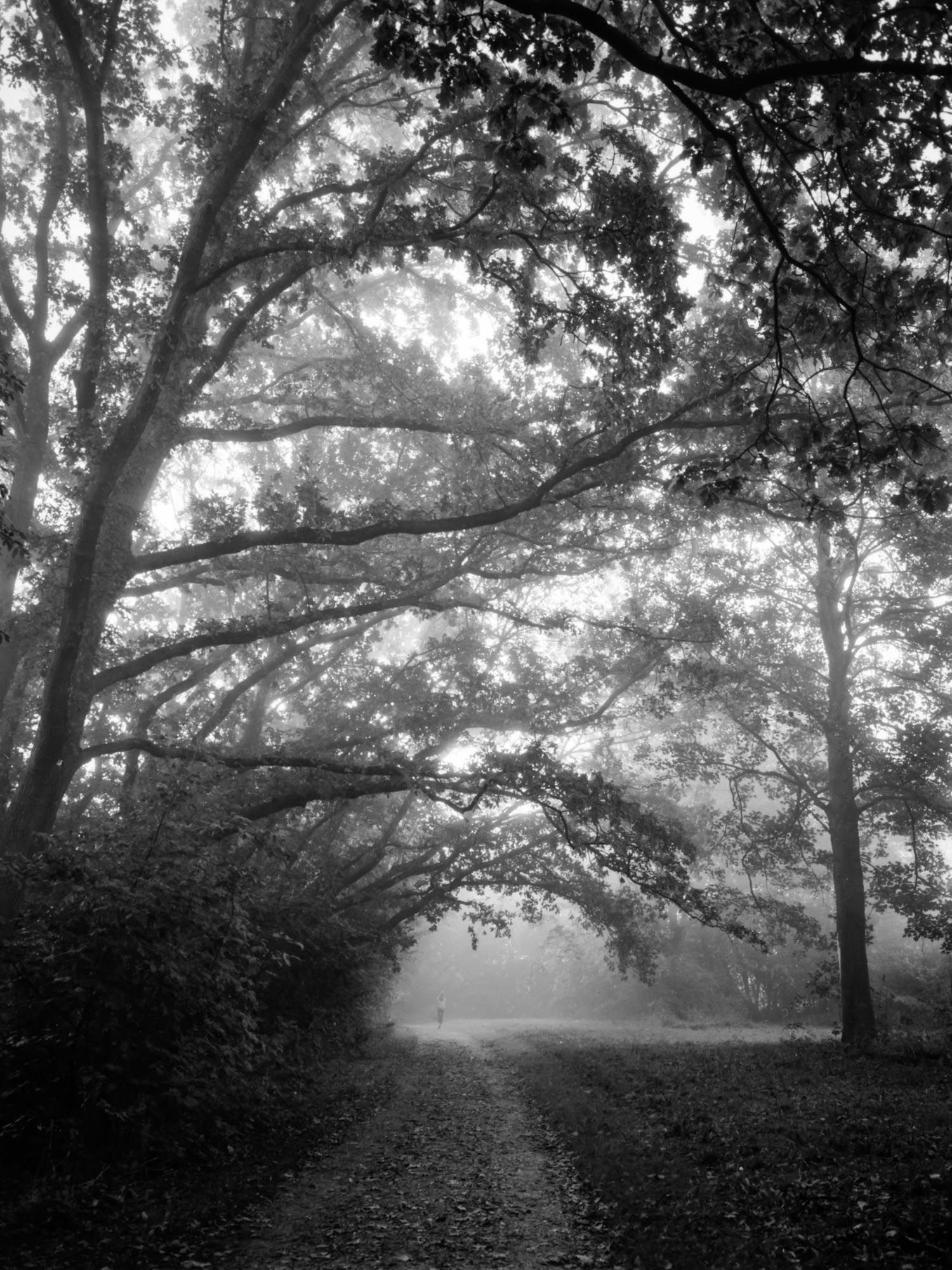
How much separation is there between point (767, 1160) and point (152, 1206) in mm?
5669

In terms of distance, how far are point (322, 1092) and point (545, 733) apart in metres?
8.80

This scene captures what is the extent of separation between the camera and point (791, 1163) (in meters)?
6.70

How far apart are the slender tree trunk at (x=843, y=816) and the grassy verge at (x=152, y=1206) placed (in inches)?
492

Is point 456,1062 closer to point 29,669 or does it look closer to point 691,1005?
point 29,669

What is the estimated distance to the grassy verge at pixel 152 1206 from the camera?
5.11 metres

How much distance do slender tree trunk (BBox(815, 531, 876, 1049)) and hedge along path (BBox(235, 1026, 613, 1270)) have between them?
28.5ft

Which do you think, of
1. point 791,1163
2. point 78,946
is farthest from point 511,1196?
point 78,946

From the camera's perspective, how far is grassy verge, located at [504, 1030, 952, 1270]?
5.08m

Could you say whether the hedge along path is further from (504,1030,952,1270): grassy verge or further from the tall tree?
the tall tree

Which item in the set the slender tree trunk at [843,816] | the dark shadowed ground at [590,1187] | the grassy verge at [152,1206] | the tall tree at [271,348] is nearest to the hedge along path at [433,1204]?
the dark shadowed ground at [590,1187]

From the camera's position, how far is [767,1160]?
688cm

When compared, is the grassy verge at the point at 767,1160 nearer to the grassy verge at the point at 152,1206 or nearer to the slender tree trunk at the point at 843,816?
the slender tree trunk at the point at 843,816

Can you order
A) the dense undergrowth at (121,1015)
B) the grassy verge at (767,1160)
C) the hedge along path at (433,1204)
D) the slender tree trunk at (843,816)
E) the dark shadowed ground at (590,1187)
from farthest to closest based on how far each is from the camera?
the slender tree trunk at (843,816) < the dense undergrowth at (121,1015) < the hedge along path at (433,1204) < the dark shadowed ground at (590,1187) < the grassy verge at (767,1160)

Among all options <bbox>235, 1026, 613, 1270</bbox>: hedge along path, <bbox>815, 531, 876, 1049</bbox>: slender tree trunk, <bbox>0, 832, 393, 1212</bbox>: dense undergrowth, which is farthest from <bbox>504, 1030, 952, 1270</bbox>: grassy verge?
<bbox>0, 832, 393, 1212</bbox>: dense undergrowth
